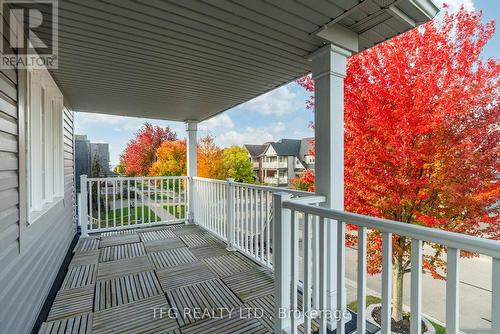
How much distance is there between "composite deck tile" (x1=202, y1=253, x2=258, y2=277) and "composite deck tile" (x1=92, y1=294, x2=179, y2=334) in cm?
84

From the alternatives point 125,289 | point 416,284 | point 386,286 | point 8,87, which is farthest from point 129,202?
point 416,284

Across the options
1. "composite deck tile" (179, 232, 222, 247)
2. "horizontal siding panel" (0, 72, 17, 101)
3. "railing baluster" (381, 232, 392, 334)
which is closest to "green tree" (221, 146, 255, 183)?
"composite deck tile" (179, 232, 222, 247)

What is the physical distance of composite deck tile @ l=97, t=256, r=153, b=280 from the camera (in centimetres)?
306

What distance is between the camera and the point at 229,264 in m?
Result: 3.35

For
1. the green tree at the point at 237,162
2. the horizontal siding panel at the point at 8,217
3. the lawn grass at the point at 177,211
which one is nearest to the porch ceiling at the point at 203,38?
the horizontal siding panel at the point at 8,217

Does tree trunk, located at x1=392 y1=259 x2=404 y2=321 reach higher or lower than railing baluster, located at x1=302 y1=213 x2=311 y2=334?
lower

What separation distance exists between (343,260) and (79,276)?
3.13 meters

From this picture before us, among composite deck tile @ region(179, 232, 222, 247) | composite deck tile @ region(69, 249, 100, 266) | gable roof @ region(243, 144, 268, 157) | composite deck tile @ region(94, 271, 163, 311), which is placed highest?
gable roof @ region(243, 144, 268, 157)

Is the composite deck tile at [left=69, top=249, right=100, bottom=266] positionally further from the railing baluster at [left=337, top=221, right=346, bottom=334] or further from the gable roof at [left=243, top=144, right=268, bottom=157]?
the gable roof at [left=243, top=144, right=268, bottom=157]

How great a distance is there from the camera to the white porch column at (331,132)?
7.04ft

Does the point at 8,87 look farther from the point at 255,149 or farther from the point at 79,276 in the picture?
the point at 255,149

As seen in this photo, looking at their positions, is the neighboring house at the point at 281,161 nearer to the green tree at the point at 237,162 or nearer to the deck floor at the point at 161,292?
the green tree at the point at 237,162

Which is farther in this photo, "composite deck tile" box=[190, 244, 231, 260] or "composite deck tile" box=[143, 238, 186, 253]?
"composite deck tile" box=[143, 238, 186, 253]

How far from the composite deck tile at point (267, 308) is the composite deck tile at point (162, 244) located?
198 cm
